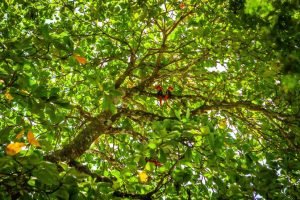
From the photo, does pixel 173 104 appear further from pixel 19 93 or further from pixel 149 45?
pixel 19 93

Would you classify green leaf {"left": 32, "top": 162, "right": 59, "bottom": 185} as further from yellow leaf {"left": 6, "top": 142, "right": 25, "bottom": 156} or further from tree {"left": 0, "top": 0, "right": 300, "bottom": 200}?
yellow leaf {"left": 6, "top": 142, "right": 25, "bottom": 156}

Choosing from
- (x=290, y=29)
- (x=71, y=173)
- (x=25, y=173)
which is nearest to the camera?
(x=290, y=29)

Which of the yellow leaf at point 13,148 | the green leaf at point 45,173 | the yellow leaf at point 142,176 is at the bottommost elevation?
the green leaf at point 45,173

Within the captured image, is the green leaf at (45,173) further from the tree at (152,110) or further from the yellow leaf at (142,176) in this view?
the yellow leaf at (142,176)

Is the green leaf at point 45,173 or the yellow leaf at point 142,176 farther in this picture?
the yellow leaf at point 142,176

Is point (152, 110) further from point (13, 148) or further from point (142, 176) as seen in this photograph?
point (13, 148)

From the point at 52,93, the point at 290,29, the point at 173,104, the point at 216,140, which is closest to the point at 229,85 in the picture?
the point at 173,104

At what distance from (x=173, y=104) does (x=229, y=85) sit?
1640mm

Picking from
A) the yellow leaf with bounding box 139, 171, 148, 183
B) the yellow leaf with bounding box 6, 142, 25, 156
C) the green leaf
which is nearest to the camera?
the green leaf

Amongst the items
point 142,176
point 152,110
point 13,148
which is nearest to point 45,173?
point 13,148

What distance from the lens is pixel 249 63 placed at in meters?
6.37

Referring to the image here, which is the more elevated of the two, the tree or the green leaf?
the tree

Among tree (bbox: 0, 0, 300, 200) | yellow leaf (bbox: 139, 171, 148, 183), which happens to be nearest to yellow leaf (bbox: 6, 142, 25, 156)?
tree (bbox: 0, 0, 300, 200)

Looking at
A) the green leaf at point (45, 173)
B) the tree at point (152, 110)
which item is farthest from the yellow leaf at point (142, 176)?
the green leaf at point (45, 173)
